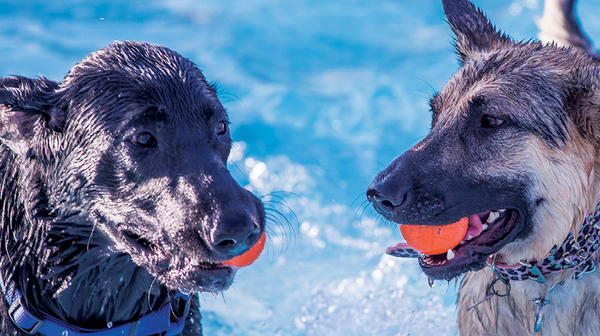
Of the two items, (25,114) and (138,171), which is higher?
(25,114)

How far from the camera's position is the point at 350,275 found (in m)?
7.96

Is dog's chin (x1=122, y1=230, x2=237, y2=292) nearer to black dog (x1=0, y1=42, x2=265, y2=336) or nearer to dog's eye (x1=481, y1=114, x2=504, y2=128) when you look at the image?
black dog (x1=0, y1=42, x2=265, y2=336)

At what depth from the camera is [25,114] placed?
10.5 ft

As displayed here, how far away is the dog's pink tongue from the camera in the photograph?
3758mm

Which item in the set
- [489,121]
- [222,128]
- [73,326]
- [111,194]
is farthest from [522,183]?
[73,326]

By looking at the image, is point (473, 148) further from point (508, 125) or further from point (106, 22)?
point (106, 22)

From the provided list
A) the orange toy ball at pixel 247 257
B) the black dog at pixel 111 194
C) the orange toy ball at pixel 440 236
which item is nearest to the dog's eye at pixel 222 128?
the black dog at pixel 111 194

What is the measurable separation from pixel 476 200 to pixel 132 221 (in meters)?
1.87

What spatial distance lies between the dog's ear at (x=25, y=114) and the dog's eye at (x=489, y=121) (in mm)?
2337

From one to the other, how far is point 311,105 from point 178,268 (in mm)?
6970

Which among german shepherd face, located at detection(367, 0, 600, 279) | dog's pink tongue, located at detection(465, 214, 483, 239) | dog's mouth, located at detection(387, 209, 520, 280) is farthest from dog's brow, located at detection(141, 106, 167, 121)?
dog's pink tongue, located at detection(465, 214, 483, 239)

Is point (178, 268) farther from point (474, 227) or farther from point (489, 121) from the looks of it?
point (489, 121)

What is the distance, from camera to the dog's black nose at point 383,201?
3502 millimetres

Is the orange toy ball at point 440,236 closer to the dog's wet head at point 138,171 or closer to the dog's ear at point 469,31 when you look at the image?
the dog's wet head at point 138,171
